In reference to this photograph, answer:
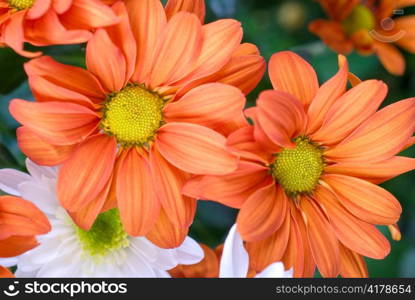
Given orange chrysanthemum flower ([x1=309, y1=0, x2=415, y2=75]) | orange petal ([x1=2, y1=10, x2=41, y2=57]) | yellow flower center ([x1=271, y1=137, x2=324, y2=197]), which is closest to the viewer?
orange petal ([x1=2, y1=10, x2=41, y2=57])

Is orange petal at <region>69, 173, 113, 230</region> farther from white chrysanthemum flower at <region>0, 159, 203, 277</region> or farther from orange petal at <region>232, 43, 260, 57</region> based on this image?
orange petal at <region>232, 43, 260, 57</region>

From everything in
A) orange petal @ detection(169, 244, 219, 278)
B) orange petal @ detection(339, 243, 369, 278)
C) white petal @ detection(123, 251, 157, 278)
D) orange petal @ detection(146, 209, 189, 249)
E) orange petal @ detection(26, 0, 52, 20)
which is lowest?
orange petal @ detection(169, 244, 219, 278)

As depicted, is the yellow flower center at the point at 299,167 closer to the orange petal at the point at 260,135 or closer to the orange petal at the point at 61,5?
the orange petal at the point at 260,135

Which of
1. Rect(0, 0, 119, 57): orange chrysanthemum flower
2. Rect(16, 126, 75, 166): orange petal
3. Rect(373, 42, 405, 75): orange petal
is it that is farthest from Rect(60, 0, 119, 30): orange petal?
Rect(373, 42, 405, 75): orange petal

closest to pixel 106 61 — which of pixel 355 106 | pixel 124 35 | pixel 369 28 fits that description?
pixel 124 35

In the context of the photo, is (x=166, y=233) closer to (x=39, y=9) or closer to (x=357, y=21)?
(x=39, y=9)

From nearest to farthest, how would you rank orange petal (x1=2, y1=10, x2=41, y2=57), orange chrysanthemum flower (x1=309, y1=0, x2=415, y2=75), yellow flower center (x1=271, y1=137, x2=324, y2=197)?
orange petal (x1=2, y1=10, x2=41, y2=57) < yellow flower center (x1=271, y1=137, x2=324, y2=197) < orange chrysanthemum flower (x1=309, y1=0, x2=415, y2=75)

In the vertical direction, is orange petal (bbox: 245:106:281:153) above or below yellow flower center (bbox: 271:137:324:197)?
above

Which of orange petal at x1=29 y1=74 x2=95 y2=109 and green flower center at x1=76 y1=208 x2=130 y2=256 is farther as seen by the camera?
green flower center at x1=76 y1=208 x2=130 y2=256

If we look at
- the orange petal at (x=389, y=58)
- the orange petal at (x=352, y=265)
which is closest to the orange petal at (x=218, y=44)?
the orange petal at (x=352, y=265)
